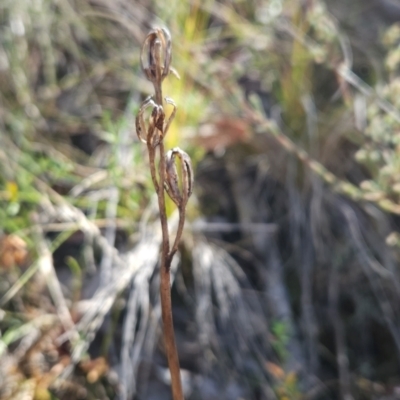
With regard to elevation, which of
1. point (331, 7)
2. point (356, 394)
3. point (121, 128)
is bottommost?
point (356, 394)

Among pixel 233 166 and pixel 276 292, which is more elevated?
pixel 233 166

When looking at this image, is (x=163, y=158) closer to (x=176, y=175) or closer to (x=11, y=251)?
(x=176, y=175)

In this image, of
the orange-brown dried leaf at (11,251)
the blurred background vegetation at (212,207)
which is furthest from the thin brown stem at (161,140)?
the orange-brown dried leaf at (11,251)

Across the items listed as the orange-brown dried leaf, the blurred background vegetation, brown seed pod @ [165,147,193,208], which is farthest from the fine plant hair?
the orange-brown dried leaf

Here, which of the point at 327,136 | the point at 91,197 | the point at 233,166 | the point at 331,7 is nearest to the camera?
the point at 91,197

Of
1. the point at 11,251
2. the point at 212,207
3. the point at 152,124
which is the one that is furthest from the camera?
the point at 212,207

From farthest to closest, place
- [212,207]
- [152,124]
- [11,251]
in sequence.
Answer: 1. [212,207]
2. [11,251]
3. [152,124]

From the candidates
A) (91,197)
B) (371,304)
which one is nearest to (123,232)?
(91,197)

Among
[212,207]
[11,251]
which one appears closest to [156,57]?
[11,251]

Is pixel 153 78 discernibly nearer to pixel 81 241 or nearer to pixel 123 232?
pixel 123 232
